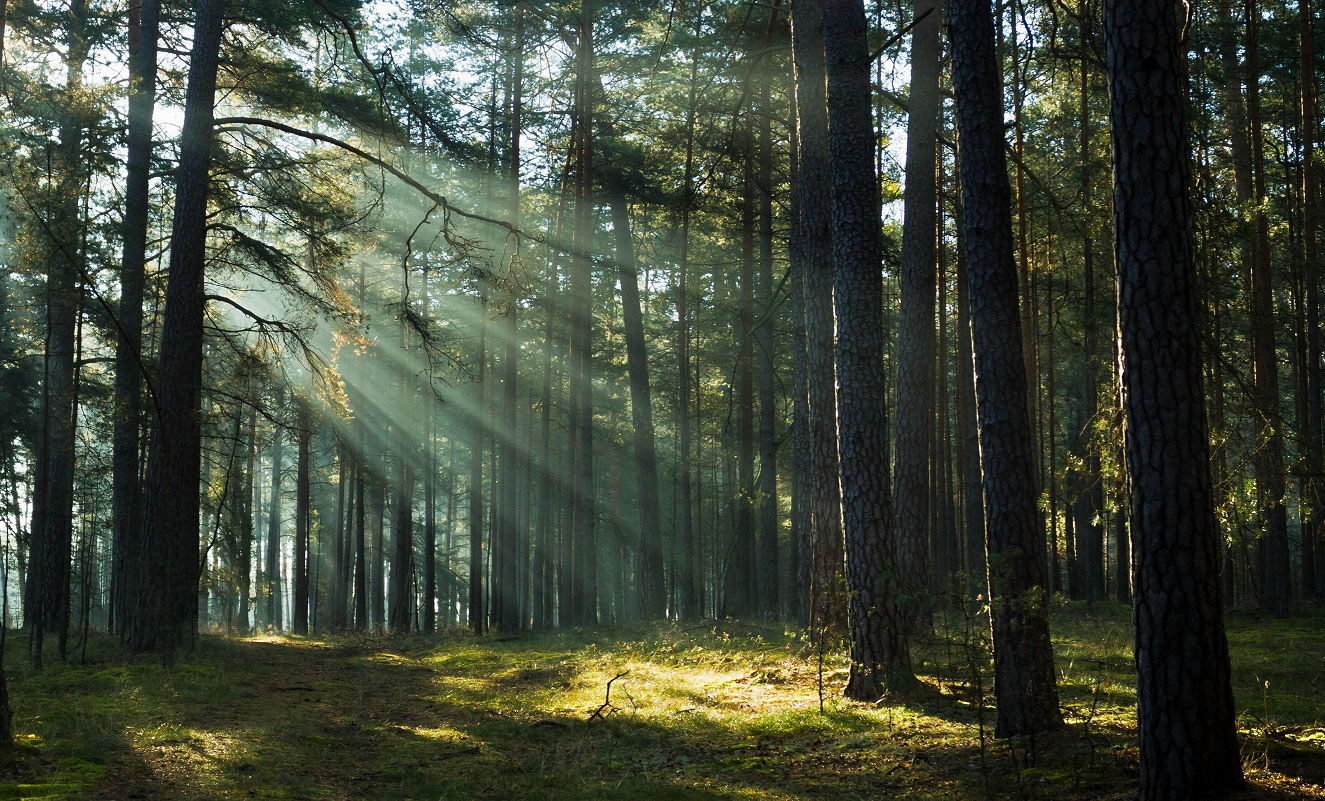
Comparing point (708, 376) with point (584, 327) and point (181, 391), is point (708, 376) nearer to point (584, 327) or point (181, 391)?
point (584, 327)

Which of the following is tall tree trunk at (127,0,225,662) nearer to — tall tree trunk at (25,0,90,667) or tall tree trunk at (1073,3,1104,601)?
tall tree trunk at (25,0,90,667)

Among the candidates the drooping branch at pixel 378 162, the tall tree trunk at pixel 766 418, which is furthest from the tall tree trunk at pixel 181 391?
the tall tree trunk at pixel 766 418

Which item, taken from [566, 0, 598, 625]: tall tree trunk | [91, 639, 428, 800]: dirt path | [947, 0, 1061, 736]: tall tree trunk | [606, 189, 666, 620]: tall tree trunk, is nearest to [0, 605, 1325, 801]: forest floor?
[91, 639, 428, 800]: dirt path

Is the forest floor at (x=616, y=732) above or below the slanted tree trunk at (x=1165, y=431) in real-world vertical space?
below

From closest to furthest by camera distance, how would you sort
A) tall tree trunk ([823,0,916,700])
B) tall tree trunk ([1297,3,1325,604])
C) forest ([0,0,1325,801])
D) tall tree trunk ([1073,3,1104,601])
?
forest ([0,0,1325,801]), tall tree trunk ([823,0,916,700]), tall tree trunk ([1073,3,1104,601]), tall tree trunk ([1297,3,1325,604])

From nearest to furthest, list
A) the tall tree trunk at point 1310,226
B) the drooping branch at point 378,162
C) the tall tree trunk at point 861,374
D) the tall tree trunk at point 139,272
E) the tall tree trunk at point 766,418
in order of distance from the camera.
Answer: the tall tree trunk at point 861,374 < the drooping branch at point 378,162 < the tall tree trunk at point 139,272 < the tall tree trunk at point 1310,226 < the tall tree trunk at point 766,418

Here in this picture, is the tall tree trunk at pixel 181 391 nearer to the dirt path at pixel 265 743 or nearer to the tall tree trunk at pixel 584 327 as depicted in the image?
the dirt path at pixel 265 743

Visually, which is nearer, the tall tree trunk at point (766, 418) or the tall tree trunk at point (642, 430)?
the tall tree trunk at point (766, 418)

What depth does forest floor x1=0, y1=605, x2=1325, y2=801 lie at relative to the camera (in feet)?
17.2

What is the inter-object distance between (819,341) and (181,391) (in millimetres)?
8661

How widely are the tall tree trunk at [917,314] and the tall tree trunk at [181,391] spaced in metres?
9.65

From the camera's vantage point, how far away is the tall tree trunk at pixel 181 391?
36.3ft

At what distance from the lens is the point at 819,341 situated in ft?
33.9

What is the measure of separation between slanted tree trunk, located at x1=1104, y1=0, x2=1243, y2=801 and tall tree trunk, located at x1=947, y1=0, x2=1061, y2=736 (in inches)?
56.9
